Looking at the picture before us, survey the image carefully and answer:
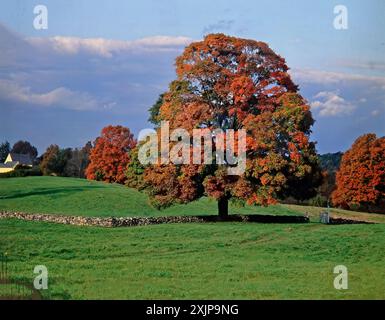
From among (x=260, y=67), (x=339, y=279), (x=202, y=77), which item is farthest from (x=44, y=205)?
A: (x=339, y=279)

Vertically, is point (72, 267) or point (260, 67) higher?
point (260, 67)

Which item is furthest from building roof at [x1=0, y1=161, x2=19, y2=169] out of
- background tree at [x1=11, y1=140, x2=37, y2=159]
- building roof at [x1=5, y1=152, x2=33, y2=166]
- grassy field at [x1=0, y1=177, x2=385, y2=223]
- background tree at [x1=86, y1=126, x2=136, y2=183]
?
background tree at [x1=86, y1=126, x2=136, y2=183]

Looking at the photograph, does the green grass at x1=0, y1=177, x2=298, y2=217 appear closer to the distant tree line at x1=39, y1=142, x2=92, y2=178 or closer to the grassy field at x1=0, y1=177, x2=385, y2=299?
the grassy field at x1=0, y1=177, x2=385, y2=299

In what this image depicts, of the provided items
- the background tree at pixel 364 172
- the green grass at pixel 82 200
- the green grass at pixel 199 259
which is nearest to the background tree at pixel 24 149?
the green grass at pixel 82 200

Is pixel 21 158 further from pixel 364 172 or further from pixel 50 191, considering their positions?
pixel 364 172

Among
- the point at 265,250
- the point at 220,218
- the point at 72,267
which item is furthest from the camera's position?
the point at 220,218

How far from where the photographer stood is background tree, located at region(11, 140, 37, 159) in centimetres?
7125

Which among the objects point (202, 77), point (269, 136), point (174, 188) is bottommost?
point (174, 188)

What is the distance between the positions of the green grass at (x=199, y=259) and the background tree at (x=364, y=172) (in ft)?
43.3

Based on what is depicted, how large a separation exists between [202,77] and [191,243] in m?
11.4

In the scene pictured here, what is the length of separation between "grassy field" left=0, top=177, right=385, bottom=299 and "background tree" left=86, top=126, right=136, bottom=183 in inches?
418

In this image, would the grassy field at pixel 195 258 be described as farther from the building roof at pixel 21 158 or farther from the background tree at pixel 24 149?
the background tree at pixel 24 149

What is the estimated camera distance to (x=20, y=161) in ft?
227
